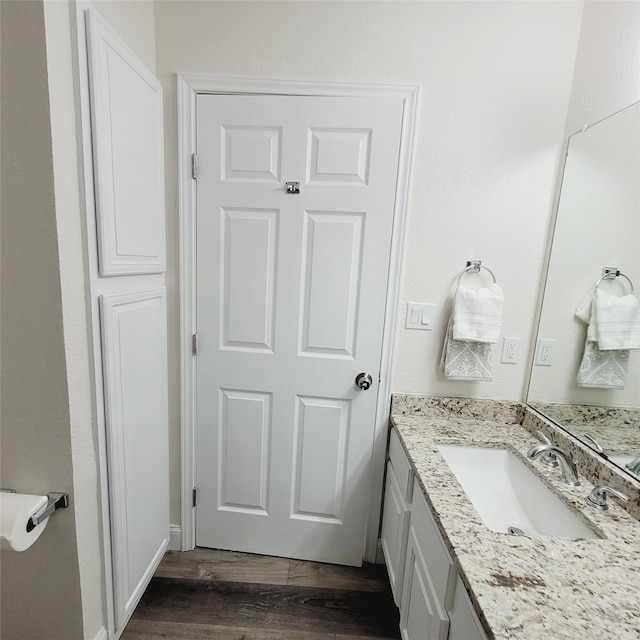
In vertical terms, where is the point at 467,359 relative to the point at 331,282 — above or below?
below

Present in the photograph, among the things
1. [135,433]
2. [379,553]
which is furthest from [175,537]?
[379,553]

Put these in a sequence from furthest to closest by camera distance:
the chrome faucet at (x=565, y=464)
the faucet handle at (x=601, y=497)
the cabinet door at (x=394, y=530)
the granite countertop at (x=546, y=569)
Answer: the cabinet door at (x=394, y=530)
the chrome faucet at (x=565, y=464)
the faucet handle at (x=601, y=497)
the granite countertop at (x=546, y=569)

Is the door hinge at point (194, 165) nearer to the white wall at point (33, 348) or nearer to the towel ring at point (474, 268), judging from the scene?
the white wall at point (33, 348)

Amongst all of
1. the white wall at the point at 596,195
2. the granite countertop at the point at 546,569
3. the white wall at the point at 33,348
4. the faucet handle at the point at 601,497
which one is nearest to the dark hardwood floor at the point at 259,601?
the white wall at the point at 33,348

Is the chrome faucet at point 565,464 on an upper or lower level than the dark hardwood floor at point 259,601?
upper

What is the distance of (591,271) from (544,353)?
0.38 metres

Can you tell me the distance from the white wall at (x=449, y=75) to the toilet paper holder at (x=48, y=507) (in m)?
1.02

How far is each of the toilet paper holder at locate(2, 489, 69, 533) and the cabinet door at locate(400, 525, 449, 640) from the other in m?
1.09

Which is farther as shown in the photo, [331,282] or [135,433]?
[331,282]

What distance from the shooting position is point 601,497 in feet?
3.03

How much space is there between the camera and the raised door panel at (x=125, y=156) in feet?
3.09

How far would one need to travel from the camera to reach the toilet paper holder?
34.6 inches

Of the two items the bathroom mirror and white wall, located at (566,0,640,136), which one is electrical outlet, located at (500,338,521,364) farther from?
white wall, located at (566,0,640,136)

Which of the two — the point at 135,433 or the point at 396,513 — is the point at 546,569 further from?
the point at 135,433
